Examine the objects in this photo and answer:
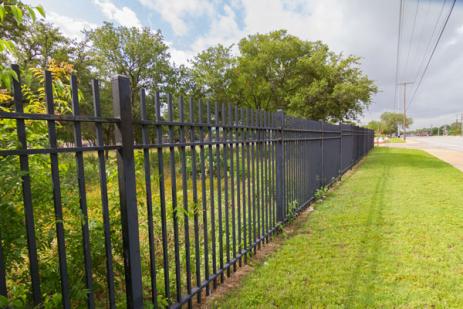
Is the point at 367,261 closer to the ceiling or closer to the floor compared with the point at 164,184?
closer to the floor

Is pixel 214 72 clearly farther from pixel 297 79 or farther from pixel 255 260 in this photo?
pixel 255 260

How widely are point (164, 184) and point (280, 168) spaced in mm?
2209

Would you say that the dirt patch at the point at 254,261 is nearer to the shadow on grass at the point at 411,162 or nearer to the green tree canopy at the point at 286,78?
the shadow on grass at the point at 411,162

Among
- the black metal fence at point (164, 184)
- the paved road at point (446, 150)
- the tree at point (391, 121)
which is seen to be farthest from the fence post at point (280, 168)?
the tree at point (391, 121)

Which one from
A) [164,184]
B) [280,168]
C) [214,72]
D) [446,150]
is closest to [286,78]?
[214,72]

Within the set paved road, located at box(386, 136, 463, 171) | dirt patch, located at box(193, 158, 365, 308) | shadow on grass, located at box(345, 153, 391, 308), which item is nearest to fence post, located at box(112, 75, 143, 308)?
dirt patch, located at box(193, 158, 365, 308)

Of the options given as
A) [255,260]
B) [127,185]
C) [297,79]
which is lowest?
[255,260]

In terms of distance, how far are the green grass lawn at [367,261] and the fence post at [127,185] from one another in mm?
1002

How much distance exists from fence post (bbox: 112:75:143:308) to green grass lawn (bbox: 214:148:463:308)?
39.4 inches

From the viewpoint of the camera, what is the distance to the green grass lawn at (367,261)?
Answer: 260cm

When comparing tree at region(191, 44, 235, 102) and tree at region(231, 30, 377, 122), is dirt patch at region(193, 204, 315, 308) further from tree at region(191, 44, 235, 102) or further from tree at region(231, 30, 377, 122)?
tree at region(191, 44, 235, 102)

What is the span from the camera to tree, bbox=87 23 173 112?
19.3 metres

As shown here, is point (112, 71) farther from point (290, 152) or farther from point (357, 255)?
point (357, 255)

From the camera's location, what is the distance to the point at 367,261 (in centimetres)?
330
